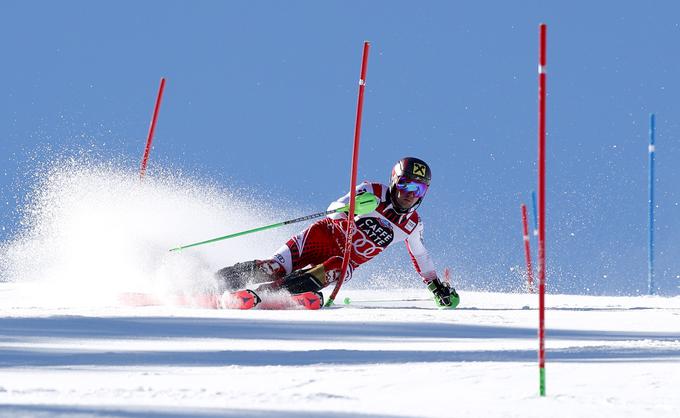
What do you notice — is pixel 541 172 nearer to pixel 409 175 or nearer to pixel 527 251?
pixel 409 175

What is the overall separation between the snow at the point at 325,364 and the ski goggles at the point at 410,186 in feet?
3.89

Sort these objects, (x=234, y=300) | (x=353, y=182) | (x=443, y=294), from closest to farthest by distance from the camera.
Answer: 1. (x=234, y=300)
2. (x=353, y=182)
3. (x=443, y=294)

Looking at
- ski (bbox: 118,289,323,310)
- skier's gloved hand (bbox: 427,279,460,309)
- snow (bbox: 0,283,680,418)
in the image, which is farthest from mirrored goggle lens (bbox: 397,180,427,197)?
snow (bbox: 0,283,680,418)

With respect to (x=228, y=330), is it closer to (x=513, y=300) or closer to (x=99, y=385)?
(x=99, y=385)

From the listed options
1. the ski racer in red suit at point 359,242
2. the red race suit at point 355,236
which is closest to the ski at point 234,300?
the ski racer in red suit at point 359,242

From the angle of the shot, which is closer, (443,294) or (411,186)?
(411,186)

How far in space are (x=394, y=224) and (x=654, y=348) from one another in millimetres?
3346

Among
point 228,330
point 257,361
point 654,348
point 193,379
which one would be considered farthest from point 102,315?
point 654,348

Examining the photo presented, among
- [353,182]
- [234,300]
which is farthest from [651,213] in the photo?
[234,300]

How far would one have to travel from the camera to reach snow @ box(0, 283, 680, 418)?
3.22m

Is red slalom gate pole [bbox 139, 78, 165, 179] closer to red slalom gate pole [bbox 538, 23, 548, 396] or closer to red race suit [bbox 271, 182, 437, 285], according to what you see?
red race suit [bbox 271, 182, 437, 285]

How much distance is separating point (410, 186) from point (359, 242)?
0.61 meters

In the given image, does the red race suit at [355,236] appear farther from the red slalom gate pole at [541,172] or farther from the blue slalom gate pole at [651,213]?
the red slalom gate pole at [541,172]

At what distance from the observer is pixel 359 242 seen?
8.19 meters
